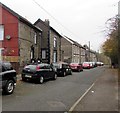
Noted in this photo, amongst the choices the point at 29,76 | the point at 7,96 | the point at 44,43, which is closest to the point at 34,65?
the point at 29,76

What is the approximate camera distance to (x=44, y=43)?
42.3 metres

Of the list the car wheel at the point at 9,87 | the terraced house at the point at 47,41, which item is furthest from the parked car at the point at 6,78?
the terraced house at the point at 47,41

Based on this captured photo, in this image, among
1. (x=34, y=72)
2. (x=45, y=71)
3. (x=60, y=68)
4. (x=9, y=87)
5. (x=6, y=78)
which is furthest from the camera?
(x=60, y=68)

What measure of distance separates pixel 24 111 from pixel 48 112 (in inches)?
32.5

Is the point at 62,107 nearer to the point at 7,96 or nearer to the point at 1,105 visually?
the point at 1,105

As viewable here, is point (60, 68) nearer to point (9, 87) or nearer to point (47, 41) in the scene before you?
point (47, 41)

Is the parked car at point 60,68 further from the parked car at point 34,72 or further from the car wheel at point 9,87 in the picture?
the car wheel at point 9,87

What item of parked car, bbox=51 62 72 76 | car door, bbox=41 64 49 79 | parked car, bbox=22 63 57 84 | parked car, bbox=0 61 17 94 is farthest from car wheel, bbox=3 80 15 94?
parked car, bbox=51 62 72 76

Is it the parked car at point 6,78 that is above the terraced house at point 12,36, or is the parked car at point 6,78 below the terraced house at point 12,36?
below

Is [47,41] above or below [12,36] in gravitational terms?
above

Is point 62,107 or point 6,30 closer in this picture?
point 62,107

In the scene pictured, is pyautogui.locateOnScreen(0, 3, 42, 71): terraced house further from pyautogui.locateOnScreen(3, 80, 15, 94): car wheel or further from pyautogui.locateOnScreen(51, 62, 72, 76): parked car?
pyautogui.locateOnScreen(3, 80, 15, 94): car wheel

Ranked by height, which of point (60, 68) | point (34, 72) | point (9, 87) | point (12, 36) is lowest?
point (9, 87)

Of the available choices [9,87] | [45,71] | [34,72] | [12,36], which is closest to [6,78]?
[9,87]
